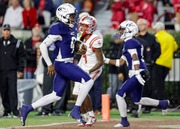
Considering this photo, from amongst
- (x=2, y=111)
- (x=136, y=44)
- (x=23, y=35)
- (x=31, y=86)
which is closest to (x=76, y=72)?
(x=136, y=44)

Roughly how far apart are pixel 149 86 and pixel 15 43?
3.32m

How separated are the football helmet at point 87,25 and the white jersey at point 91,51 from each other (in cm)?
17

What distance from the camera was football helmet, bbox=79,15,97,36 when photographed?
Answer: 18.9 m

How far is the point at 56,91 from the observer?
17.3 m

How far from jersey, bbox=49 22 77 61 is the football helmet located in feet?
4.79

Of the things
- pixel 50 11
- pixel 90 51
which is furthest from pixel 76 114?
pixel 50 11

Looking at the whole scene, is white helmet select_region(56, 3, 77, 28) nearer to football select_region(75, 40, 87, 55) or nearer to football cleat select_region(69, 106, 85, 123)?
football select_region(75, 40, 87, 55)

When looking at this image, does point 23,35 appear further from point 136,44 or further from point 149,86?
point 136,44

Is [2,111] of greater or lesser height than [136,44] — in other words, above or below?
below

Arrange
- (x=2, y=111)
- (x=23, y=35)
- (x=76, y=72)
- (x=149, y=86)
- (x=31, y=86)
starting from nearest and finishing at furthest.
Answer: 1. (x=76, y=72)
2. (x=2, y=111)
3. (x=149, y=86)
4. (x=31, y=86)
5. (x=23, y=35)

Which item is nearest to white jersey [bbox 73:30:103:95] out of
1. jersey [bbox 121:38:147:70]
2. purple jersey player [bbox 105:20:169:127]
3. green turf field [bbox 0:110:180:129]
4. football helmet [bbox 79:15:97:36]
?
football helmet [bbox 79:15:97:36]

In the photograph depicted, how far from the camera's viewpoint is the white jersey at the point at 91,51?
19297 millimetres

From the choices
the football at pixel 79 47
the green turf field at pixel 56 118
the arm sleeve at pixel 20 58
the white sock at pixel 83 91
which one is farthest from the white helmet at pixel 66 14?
the arm sleeve at pixel 20 58

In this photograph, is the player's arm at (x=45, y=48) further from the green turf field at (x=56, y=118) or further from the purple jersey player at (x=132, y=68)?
the green turf field at (x=56, y=118)
